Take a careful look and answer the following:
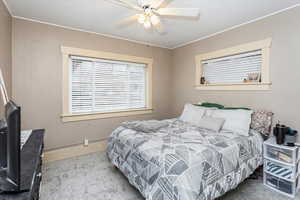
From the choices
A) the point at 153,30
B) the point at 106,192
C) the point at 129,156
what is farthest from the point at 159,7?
the point at 106,192

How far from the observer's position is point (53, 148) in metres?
2.96

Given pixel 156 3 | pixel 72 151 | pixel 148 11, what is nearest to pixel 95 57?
pixel 148 11

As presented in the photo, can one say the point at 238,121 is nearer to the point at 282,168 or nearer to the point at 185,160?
the point at 282,168

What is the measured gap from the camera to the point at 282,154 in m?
2.03

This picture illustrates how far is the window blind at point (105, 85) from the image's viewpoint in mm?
3219

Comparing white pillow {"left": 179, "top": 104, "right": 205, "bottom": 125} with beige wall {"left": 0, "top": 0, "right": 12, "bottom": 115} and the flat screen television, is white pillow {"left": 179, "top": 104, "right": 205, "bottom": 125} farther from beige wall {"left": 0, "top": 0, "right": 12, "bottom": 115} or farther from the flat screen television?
beige wall {"left": 0, "top": 0, "right": 12, "bottom": 115}

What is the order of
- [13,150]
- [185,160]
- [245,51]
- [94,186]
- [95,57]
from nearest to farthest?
1. [13,150]
2. [185,160]
3. [94,186]
4. [245,51]
5. [95,57]

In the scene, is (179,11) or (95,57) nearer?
(179,11)

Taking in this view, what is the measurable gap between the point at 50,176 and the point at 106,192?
1046 mm

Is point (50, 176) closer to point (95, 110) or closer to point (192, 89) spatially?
point (95, 110)

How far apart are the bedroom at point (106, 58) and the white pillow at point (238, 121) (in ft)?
1.52

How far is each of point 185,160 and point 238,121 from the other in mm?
1415

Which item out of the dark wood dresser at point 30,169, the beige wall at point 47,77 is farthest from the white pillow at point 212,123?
the dark wood dresser at point 30,169

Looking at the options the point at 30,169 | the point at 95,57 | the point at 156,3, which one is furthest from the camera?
the point at 95,57
